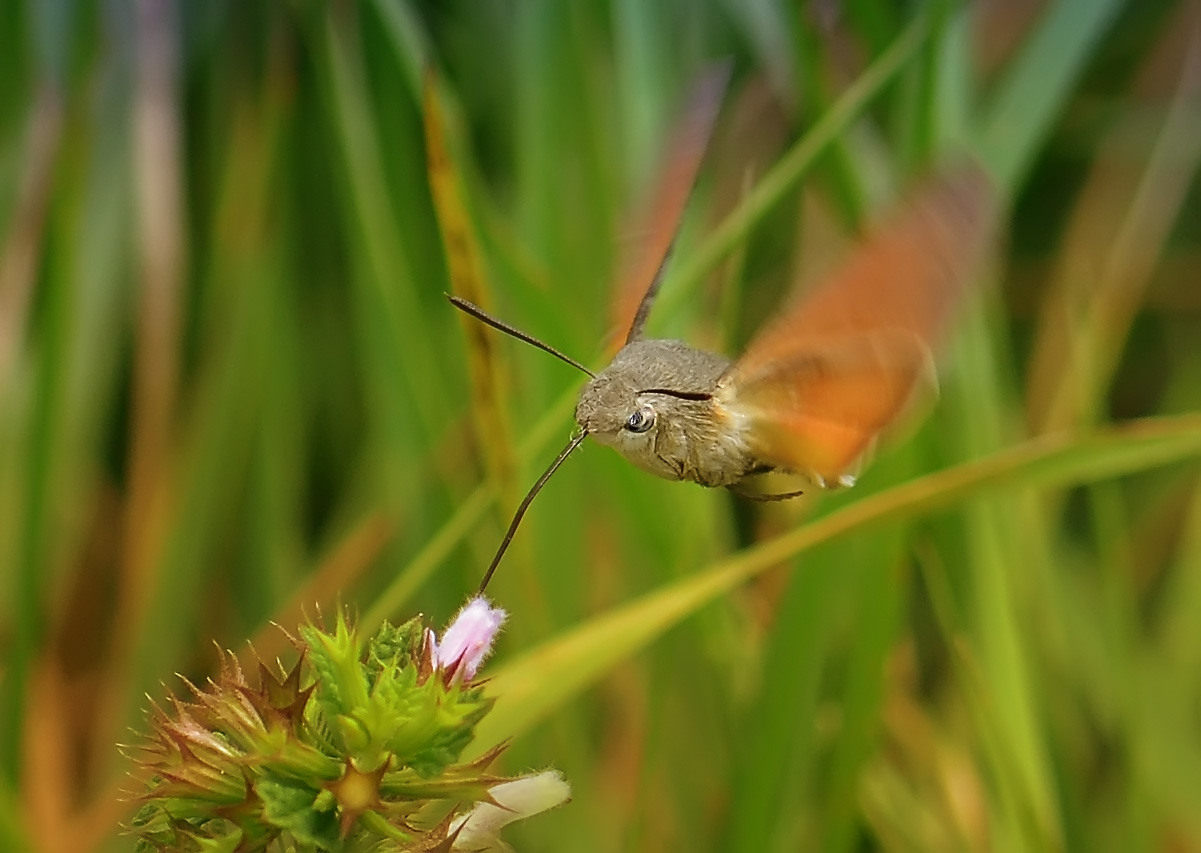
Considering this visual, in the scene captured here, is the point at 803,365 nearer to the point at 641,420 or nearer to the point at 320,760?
the point at 641,420

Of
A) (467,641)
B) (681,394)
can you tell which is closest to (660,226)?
(681,394)

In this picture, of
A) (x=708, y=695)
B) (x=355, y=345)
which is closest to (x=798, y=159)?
(x=708, y=695)

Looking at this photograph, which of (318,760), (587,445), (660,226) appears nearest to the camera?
(318,760)

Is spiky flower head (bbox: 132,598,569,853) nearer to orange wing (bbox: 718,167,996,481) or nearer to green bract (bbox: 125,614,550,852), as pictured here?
green bract (bbox: 125,614,550,852)

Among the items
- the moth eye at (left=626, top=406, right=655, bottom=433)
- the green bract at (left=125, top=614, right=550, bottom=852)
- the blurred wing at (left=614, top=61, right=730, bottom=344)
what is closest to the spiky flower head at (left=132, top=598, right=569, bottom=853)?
the green bract at (left=125, top=614, right=550, bottom=852)

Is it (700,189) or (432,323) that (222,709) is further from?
(700,189)
